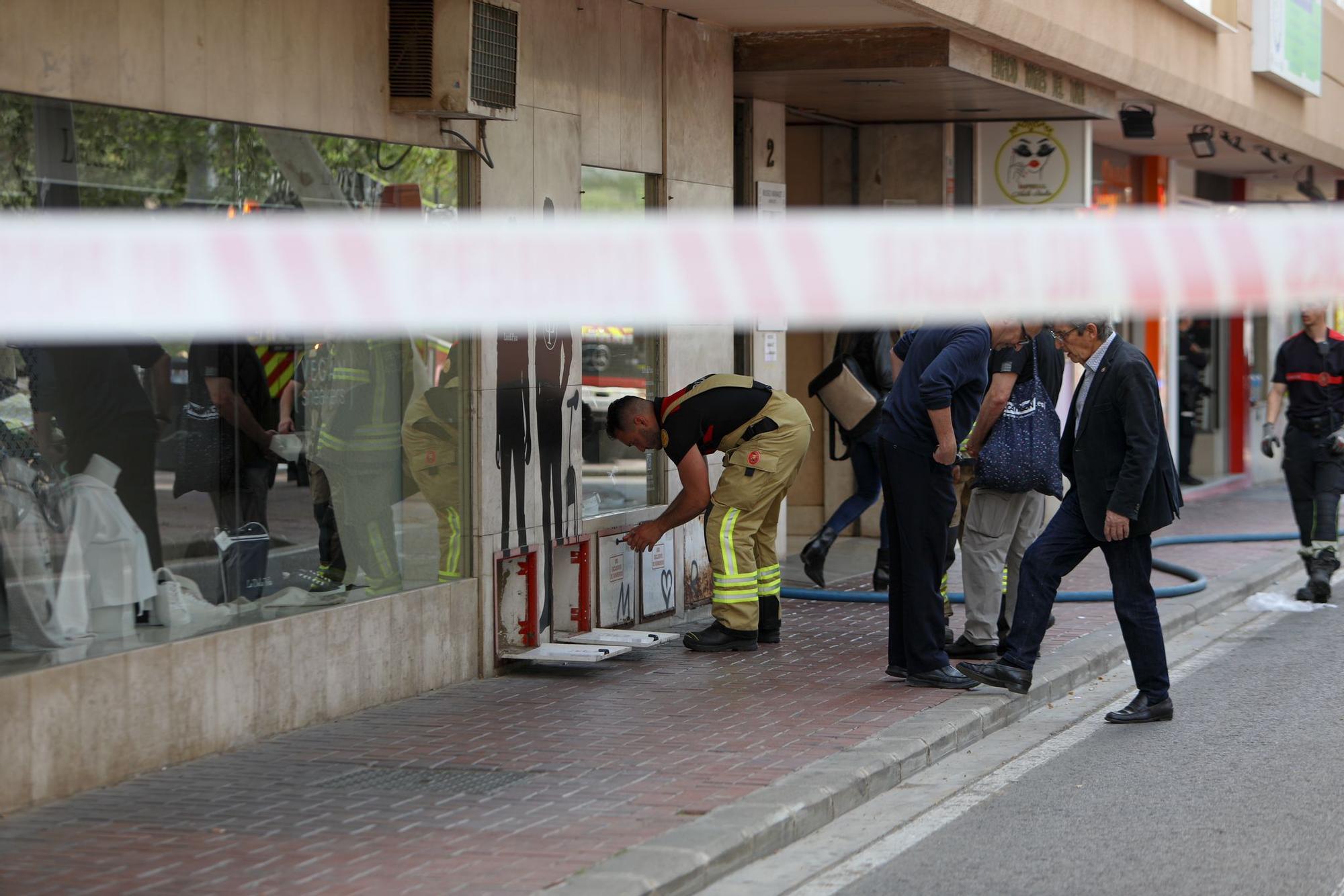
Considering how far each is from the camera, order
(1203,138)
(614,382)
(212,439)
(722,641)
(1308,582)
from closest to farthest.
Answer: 1. (212,439)
2. (722,641)
3. (614,382)
4. (1308,582)
5. (1203,138)

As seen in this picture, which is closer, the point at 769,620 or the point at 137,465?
the point at 137,465

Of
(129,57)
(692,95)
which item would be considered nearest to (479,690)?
(129,57)

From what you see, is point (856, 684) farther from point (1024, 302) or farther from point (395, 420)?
point (1024, 302)

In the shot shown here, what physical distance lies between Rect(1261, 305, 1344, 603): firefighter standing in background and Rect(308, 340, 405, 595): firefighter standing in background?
256 inches

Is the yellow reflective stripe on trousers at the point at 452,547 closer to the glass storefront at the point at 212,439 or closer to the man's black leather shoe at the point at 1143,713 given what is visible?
the glass storefront at the point at 212,439

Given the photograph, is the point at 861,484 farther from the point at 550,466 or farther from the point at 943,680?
the point at 943,680

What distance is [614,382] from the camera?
1010 cm

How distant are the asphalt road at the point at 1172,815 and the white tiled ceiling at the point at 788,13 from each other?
439 cm

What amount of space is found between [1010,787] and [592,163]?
4.36 meters

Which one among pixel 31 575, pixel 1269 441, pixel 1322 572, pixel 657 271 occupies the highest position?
pixel 657 271

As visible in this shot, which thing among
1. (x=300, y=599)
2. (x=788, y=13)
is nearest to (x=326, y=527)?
(x=300, y=599)

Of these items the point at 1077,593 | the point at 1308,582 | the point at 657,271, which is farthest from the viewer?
the point at 1308,582

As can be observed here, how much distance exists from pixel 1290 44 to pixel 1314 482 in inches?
336

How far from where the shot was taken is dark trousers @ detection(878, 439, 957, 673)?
26.5 ft
